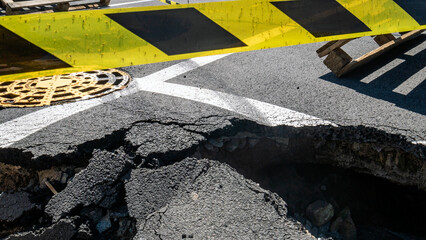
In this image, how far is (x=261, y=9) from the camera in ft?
12.6

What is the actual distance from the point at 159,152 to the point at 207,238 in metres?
0.98

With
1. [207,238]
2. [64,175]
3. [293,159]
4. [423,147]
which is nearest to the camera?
[207,238]

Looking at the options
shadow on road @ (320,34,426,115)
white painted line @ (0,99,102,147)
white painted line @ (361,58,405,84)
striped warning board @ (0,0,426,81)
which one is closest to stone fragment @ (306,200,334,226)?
shadow on road @ (320,34,426,115)

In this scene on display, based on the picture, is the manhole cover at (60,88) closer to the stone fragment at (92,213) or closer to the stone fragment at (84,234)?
the stone fragment at (92,213)

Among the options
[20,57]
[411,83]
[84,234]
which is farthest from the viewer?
[411,83]

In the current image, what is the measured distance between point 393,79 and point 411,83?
0.68 feet

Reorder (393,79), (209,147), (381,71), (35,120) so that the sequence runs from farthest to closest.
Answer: (381,71) < (393,79) < (35,120) < (209,147)

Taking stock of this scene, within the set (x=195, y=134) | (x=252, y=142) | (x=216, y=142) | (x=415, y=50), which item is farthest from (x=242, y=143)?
(x=415, y=50)

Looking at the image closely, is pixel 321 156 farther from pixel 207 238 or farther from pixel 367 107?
pixel 207 238

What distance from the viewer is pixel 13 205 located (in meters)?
3.32

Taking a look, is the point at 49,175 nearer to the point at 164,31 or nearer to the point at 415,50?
the point at 164,31

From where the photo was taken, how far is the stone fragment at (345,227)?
4000 millimetres

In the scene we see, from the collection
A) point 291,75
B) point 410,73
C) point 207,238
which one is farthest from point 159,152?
point 410,73

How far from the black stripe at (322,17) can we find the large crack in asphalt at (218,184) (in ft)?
3.02
